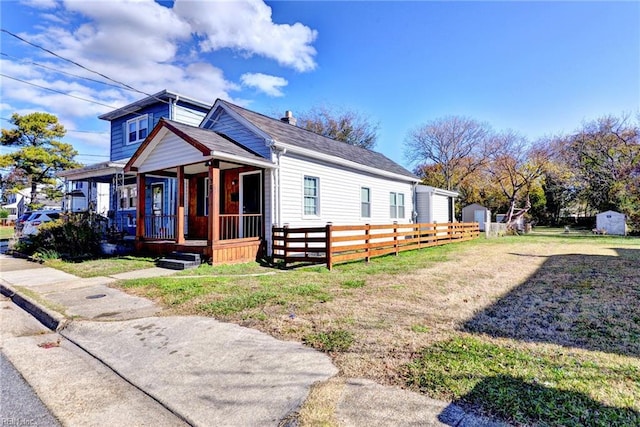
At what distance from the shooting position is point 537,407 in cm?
236

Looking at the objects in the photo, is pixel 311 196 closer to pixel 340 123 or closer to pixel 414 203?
pixel 414 203

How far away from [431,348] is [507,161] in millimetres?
28154

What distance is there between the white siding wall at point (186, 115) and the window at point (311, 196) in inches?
281

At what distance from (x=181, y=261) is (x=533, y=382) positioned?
816cm

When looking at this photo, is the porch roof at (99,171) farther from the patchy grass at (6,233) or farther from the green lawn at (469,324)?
the green lawn at (469,324)

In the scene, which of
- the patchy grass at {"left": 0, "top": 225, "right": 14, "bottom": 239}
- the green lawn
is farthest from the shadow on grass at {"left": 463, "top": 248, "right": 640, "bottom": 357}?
the patchy grass at {"left": 0, "top": 225, "right": 14, "bottom": 239}

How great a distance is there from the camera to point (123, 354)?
368cm

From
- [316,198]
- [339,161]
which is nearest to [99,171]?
[316,198]

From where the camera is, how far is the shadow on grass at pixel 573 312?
12.3 ft

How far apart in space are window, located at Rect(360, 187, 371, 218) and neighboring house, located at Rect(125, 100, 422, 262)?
0.26 m

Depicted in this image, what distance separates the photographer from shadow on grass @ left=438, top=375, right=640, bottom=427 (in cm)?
221

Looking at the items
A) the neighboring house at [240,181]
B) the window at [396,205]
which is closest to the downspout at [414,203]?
the window at [396,205]

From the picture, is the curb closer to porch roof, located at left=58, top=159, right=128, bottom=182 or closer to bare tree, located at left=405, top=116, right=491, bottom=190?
porch roof, located at left=58, top=159, right=128, bottom=182

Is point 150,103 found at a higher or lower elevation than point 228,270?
higher
